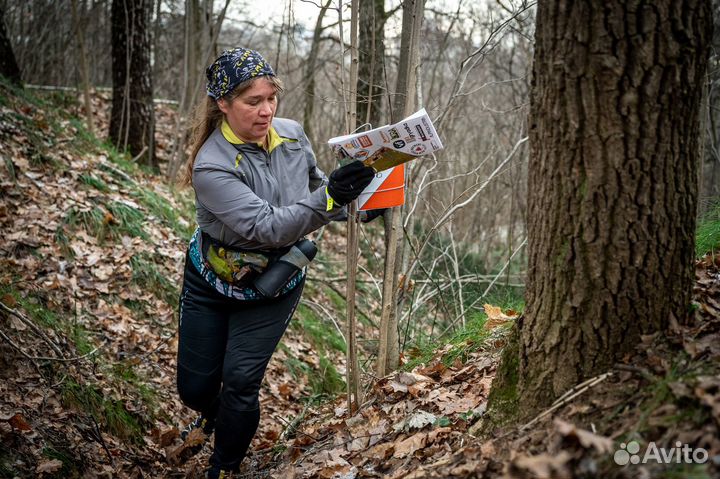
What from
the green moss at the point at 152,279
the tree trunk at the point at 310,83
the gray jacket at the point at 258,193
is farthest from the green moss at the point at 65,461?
the tree trunk at the point at 310,83

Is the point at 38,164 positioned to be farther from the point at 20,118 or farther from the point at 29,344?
the point at 29,344

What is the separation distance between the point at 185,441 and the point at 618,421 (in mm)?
2614

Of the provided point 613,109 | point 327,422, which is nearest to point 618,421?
point 613,109

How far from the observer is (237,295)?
3189mm

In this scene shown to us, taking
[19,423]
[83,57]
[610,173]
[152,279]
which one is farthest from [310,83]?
[610,173]

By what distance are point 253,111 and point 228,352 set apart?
4.20 feet

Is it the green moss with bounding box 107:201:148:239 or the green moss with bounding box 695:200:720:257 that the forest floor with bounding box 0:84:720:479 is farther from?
the green moss with bounding box 695:200:720:257

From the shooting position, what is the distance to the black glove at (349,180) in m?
2.84

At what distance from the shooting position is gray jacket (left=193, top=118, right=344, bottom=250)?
2.96m

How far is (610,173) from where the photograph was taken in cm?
208

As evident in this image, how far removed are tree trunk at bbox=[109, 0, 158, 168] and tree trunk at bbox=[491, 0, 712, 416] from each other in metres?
7.10

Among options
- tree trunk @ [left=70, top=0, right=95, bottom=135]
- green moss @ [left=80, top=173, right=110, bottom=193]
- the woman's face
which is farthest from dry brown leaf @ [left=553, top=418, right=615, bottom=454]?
tree trunk @ [left=70, top=0, right=95, bottom=135]

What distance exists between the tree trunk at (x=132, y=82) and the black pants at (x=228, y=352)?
18.0 ft

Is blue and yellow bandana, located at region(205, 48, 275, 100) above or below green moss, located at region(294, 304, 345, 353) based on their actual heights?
above
